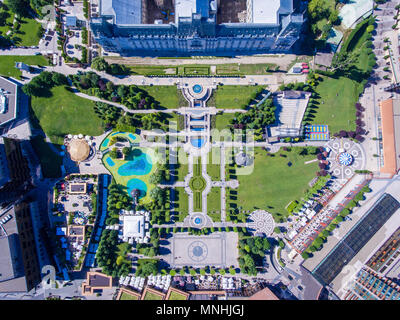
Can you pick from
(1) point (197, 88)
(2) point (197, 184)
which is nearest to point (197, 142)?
(2) point (197, 184)

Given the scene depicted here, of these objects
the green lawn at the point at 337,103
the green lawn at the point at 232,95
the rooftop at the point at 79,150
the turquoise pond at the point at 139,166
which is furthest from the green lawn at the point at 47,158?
the green lawn at the point at 337,103

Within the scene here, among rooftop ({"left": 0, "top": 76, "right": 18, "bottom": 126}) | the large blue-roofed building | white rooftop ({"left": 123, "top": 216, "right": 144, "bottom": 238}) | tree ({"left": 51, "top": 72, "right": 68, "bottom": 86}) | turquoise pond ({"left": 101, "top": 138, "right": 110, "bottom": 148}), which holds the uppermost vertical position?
the large blue-roofed building

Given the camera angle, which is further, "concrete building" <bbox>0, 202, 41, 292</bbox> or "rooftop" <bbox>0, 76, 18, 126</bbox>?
"rooftop" <bbox>0, 76, 18, 126</bbox>

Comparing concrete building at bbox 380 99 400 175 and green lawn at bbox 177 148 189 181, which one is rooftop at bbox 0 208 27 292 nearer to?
green lawn at bbox 177 148 189 181

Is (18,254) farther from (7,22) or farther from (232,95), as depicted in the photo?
(232,95)

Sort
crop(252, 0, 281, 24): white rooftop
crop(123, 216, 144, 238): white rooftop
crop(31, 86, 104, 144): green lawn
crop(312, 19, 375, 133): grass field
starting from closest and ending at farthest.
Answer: crop(252, 0, 281, 24): white rooftop → crop(123, 216, 144, 238): white rooftop → crop(31, 86, 104, 144): green lawn → crop(312, 19, 375, 133): grass field

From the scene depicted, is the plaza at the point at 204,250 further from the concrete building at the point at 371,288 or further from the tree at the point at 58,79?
the tree at the point at 58,79

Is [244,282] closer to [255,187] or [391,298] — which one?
[255,187]

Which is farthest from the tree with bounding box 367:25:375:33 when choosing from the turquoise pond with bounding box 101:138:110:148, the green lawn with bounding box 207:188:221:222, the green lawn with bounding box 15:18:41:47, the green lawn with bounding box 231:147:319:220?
the green lawn with bounding box 15:18:41:47
